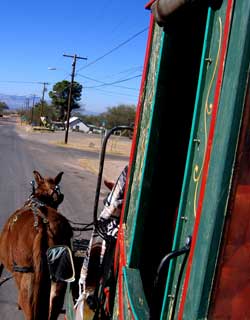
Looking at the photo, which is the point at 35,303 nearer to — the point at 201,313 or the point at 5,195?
the point at 201,313

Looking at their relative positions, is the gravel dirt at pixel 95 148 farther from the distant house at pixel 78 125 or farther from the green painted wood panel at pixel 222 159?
the distant house at pixel 78 125

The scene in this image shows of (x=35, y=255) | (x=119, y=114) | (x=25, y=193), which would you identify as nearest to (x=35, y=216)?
(x=35, y=255)

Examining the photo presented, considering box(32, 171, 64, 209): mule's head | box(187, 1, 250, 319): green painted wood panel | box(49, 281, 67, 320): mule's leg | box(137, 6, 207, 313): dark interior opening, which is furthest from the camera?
box(32, 171, 64, 209): mule's head

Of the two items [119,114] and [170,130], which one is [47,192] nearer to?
[170,130]

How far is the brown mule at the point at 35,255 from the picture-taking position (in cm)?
404

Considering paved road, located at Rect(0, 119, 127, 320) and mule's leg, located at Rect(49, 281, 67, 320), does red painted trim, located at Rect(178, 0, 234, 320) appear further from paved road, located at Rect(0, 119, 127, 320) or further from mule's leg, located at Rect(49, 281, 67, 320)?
paved road, located at Rect(0, 119, 127, 320)

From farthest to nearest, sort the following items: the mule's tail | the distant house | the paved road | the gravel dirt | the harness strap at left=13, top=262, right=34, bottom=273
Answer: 1. the distant house
2. the gravel dirt
3. the paved road
4. the harness strap at left=13, top=262, right=34, bottom=273
5. the mule's tail

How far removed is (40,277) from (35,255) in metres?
0.20

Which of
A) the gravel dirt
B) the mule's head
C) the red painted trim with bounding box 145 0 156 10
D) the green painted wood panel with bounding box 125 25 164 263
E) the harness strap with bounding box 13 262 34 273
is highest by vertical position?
the red painted trim with bounding box 145 0 156 10

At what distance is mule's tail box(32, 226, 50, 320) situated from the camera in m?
4.01

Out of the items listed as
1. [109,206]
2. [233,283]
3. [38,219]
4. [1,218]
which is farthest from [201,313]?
[1,218]

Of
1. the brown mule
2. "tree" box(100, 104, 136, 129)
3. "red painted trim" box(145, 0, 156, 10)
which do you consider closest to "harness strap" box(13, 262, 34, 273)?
the brown mule

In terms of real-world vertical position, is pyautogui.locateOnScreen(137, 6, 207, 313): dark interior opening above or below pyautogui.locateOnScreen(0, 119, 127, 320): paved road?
above

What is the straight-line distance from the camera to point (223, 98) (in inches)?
47.6
